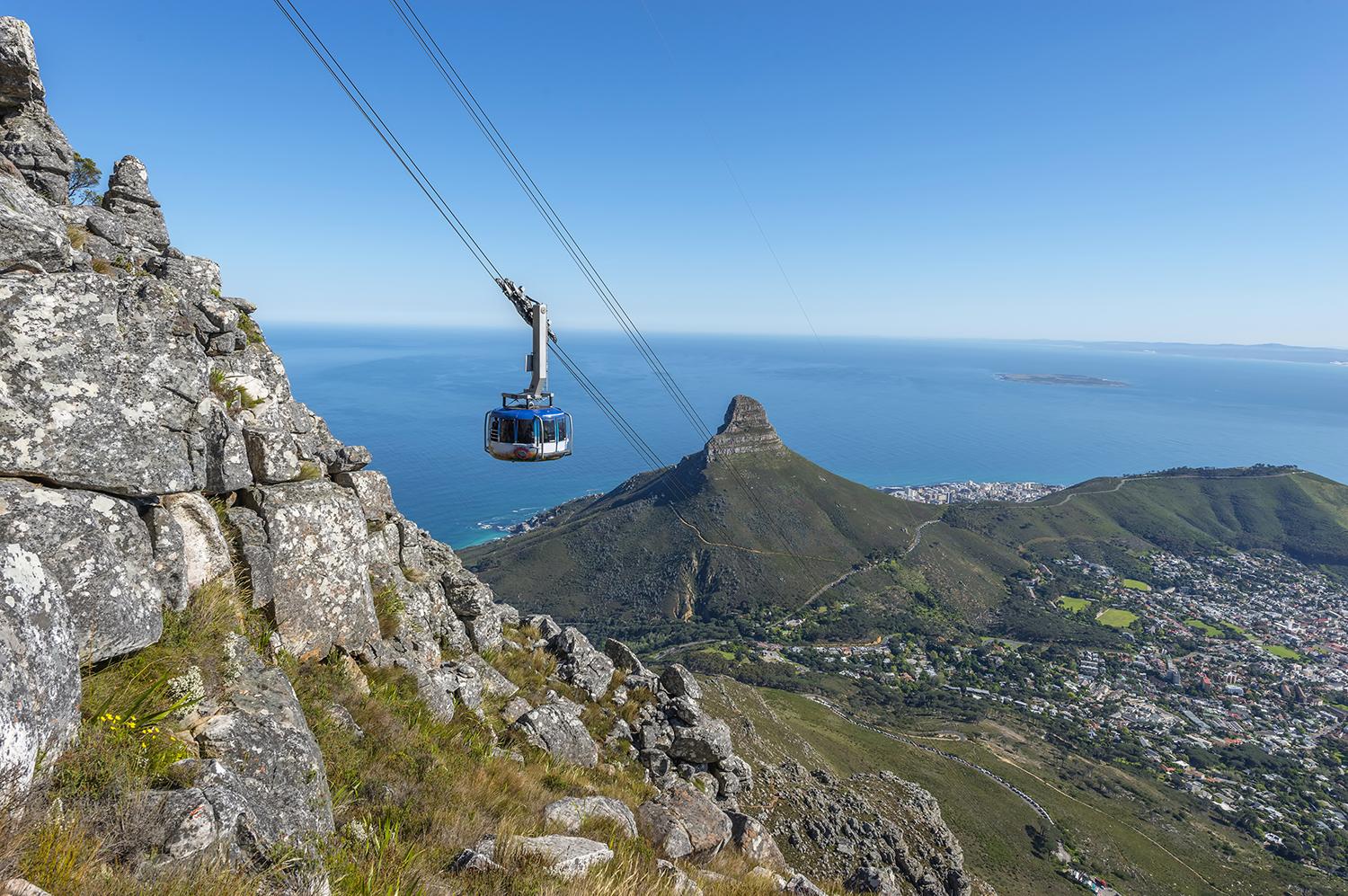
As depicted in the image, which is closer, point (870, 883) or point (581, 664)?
point (870, 883)

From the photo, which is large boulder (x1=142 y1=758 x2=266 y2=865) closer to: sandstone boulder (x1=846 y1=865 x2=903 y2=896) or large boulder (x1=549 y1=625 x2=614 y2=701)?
large boulder (x1=549 y1=625 x2=614 y2=701)

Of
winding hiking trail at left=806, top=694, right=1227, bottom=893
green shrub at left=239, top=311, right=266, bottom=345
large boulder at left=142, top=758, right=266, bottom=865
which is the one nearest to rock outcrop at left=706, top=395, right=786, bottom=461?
winding hiking trail at left=806, top=694, right=1227, bottom=893

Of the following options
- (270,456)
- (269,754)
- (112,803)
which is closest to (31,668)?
(112,803)

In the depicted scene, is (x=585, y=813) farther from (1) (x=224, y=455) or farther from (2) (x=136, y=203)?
(2) (x=136, y=203)

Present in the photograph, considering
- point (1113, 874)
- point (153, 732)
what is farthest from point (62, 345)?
point (1113, 874)

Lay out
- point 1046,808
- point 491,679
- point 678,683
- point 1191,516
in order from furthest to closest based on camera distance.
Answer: point 1191,516, point 1046,808, point 678,683, point 491,679

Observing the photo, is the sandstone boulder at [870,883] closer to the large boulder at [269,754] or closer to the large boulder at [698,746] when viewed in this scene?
the large boulder at [698,746]
